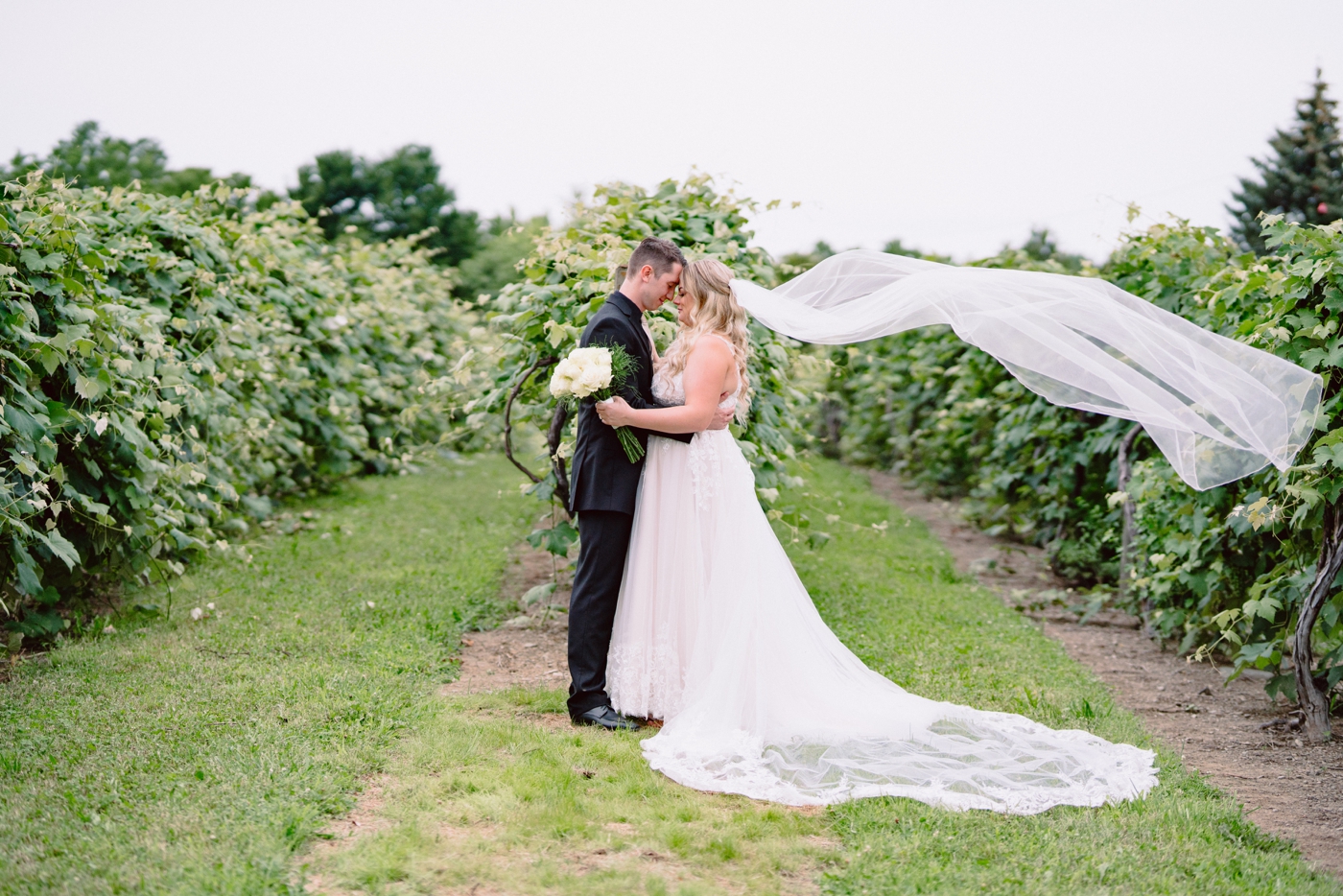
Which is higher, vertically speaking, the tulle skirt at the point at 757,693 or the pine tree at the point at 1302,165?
the pine tree at the point at 1302,165

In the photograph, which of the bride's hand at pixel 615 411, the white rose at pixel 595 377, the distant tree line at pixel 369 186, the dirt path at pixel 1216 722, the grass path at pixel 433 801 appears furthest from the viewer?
the distant tree line at pixel 369 186

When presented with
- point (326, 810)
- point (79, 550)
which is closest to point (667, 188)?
point (79, 550)

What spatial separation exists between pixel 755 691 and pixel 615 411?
123cm

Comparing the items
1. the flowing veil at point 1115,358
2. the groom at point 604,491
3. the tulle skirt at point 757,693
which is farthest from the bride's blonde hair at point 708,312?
the tulle skirt at point 757,693

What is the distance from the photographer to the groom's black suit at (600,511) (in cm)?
427

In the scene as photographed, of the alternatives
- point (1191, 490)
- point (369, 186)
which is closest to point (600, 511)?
point (1191, 490)

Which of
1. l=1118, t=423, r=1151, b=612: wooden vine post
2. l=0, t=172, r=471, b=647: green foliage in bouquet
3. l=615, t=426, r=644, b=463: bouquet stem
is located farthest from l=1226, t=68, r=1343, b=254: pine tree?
l=615, t=426, r=644, b=463: bouquet stem

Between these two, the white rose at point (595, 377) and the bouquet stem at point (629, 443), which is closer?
the white rose at point (595, 377)

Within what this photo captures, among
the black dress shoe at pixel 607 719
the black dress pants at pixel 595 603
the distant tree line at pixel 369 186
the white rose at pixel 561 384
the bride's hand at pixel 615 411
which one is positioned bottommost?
the black dress shoe at pixel 607 719

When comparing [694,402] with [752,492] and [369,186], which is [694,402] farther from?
[369,186]

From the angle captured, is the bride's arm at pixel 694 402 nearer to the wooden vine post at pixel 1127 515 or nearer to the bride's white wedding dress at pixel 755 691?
the bride's white wedding dress at pixel 755 691

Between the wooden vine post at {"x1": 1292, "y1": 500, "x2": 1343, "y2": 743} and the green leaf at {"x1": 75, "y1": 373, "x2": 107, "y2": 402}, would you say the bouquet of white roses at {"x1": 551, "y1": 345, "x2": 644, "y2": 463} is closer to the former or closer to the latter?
the green leaf at {"x1": 75, "y1": 373, "x2": 107, "y2": 402}

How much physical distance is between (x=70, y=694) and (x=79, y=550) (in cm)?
118

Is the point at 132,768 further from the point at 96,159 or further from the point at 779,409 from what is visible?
the point at 96,159
